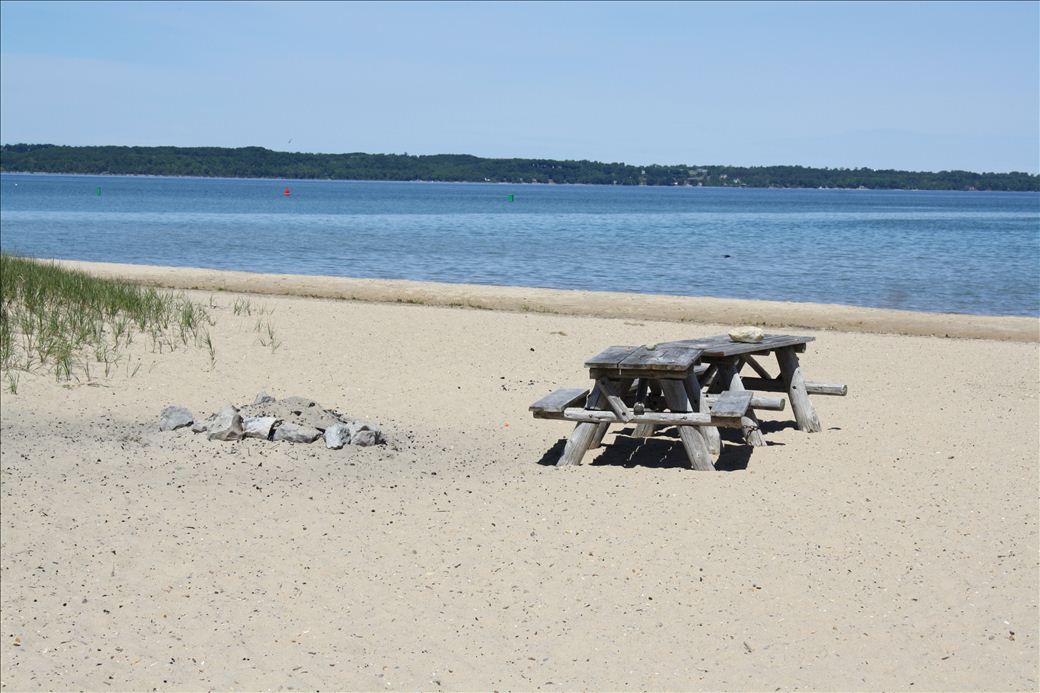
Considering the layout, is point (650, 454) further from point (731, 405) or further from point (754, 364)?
point (754, 364)

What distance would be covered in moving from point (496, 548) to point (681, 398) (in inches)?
80.7

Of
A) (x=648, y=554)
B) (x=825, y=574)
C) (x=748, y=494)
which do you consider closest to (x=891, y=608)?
(x=825, y=574)

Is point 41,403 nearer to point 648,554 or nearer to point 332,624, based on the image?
point 332,624

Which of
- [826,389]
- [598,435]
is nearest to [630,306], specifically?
[826,389]

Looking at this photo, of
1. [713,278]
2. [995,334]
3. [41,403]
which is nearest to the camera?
[41,403]

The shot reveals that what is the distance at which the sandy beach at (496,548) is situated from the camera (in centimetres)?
495

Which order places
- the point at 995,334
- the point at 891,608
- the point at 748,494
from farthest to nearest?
the point at 995,334, the point at 748,494, the point at 891,608

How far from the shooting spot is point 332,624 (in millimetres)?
5309

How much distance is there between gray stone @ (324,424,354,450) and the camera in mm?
7602

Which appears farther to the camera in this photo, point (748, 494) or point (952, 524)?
point (748, 494)

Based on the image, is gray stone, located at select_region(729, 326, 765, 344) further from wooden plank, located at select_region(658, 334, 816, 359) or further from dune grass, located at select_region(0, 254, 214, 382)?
dune grass, located at select_region(0, 254, 214, 382)

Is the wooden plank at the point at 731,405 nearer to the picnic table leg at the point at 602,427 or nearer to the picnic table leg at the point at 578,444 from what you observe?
the picnic table leg at the point at 602,427

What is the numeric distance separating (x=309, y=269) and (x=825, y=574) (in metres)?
23.9

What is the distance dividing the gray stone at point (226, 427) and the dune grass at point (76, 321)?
7.14ft
